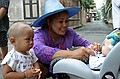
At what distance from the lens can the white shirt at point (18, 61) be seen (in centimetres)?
199

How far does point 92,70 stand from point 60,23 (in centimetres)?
57

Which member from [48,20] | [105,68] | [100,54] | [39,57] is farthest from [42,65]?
[105,68]

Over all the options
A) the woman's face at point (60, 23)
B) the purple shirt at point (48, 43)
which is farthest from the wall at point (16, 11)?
the woman's face at point (60, 23)

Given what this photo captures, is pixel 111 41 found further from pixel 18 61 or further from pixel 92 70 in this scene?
pixel 18 61

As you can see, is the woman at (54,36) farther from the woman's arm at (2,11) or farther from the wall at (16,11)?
the wall at (16,11)

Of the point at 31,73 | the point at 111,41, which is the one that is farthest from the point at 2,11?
the point at 111,41

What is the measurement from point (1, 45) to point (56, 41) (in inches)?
79.1

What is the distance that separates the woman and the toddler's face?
0.58ft

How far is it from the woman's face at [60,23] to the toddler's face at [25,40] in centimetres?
32

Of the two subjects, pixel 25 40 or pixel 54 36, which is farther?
pixel 54 36

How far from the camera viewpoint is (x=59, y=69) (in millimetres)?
1851

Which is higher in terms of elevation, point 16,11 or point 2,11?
point 2,11

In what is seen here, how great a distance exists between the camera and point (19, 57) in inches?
80.4

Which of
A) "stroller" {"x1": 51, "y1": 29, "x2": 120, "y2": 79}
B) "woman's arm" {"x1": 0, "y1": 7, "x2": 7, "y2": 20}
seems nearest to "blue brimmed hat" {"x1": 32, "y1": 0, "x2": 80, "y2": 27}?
"stroller" {"x1": 51, "y1": 29, "x2": 120, "y2": 79}
